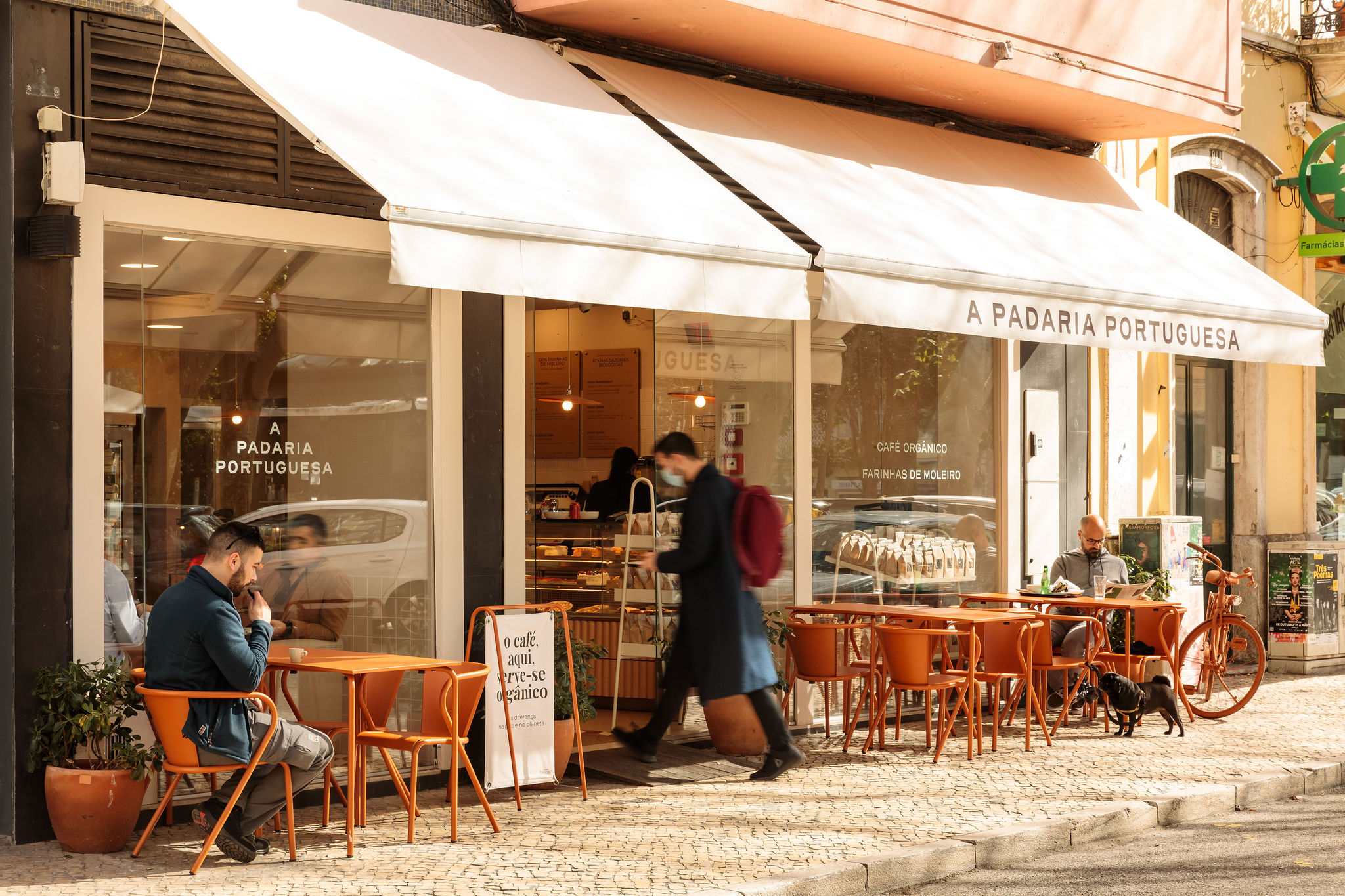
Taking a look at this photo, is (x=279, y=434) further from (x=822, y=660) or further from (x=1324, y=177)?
(x=1324, y=177)

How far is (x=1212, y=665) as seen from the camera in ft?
36.1

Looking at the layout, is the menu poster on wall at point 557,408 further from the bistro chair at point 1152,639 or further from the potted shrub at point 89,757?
the potted shrub at point 89,757

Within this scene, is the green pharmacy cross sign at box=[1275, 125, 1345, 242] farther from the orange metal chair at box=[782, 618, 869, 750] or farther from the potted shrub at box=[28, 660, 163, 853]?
the potted shrub at box=[28, 660, 163, 853]

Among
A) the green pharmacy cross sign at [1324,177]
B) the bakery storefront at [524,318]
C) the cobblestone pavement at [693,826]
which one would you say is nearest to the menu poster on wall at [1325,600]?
the green pharmacy cross sign at [1324,177]

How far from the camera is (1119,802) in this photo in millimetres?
7449

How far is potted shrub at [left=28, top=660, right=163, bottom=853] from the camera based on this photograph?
6.27 meters

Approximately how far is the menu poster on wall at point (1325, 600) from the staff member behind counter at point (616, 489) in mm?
6574

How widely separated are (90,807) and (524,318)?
3.72 metres

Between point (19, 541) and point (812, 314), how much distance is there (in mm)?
5520

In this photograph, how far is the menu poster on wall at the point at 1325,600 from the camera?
13.5 metres

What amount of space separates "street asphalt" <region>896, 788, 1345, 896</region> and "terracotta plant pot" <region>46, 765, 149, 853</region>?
3424mm

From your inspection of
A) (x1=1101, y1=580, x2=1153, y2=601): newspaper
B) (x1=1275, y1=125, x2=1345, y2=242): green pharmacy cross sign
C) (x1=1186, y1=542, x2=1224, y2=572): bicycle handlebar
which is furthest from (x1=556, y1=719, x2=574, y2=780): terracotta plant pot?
(x1=1275, y1=125, x2=1345, y2=242): green pharmacy cross sign

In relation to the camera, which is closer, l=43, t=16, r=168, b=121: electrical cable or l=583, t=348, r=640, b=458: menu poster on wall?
l=43, t=16, r=168, b=121: electrical cable

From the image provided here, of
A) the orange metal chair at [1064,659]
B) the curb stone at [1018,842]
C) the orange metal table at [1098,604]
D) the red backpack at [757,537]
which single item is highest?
the red backpack at [757,537]
